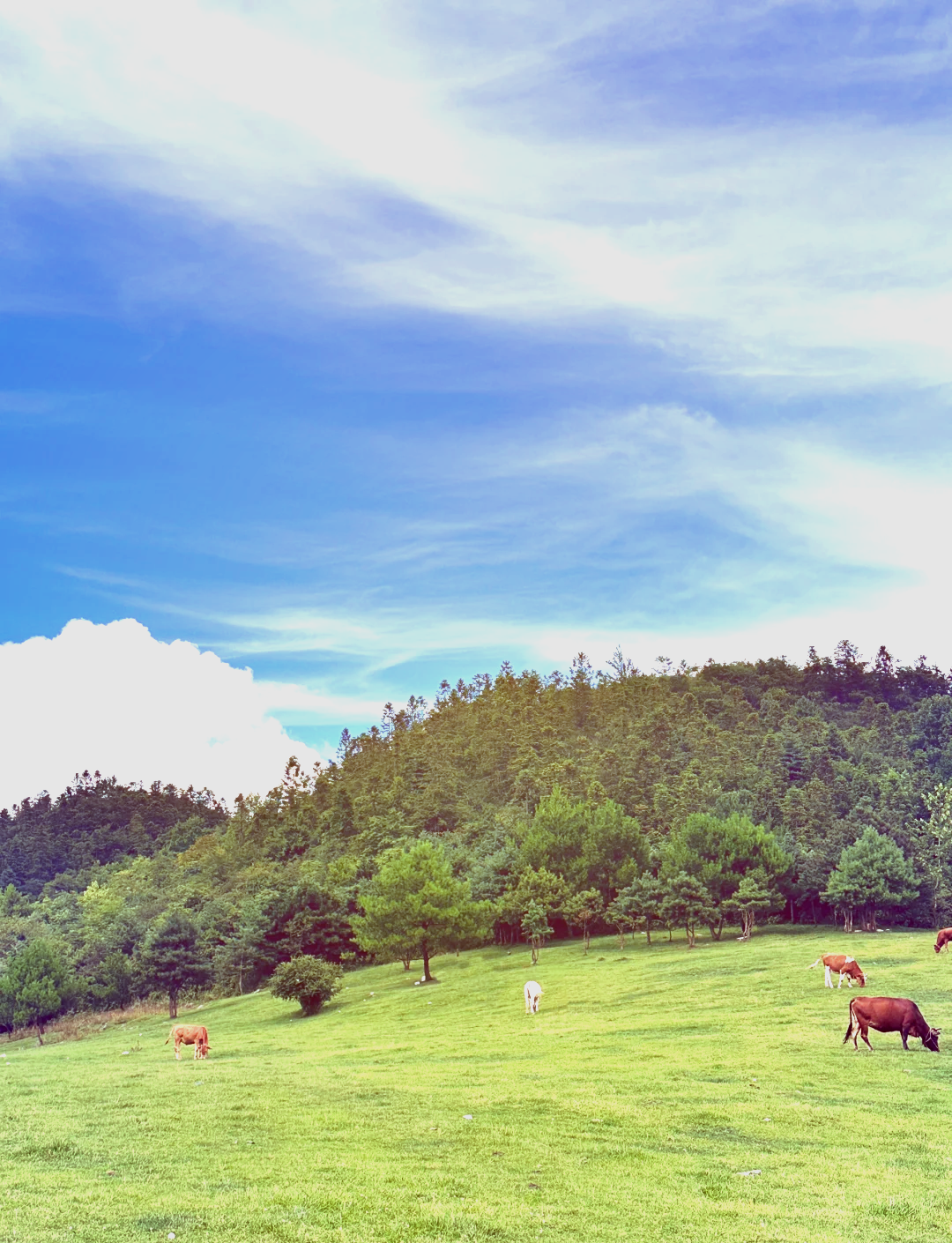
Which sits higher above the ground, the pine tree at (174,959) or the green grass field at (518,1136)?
the green grass field at (518,1136)

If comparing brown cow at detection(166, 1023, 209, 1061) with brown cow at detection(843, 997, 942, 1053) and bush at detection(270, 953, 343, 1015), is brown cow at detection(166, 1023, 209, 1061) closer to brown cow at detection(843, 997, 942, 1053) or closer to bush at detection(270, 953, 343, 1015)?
bush at detection(270, 953, 343, 1015)

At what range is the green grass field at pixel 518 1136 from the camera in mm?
14656

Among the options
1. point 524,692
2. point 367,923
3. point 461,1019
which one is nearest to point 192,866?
point 524,692

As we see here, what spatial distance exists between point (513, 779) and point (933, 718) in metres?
63.1

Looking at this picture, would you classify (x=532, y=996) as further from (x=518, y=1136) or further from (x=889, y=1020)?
(x=518, y=1136)

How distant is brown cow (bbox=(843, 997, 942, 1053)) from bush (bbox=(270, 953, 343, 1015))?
4191 centimetres

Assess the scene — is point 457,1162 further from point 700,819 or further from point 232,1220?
point 700,819

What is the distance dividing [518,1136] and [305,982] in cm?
4657

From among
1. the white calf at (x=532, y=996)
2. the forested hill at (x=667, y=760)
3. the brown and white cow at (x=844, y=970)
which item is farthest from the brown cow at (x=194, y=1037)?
the forested hill at (x=667, y=760)

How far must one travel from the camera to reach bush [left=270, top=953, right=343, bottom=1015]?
206 ft

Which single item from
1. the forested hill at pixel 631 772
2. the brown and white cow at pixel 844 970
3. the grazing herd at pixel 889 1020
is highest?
the forested hill at pixel 631 772

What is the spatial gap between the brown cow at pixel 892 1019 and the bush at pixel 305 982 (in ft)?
137

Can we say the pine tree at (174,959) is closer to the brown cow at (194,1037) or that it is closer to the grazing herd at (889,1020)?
the brown cow at (194,1037)

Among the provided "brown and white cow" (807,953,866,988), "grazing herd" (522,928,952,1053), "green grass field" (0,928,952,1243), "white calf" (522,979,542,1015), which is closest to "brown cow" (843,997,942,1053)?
"grazing herd" (522,928,952,1053)
